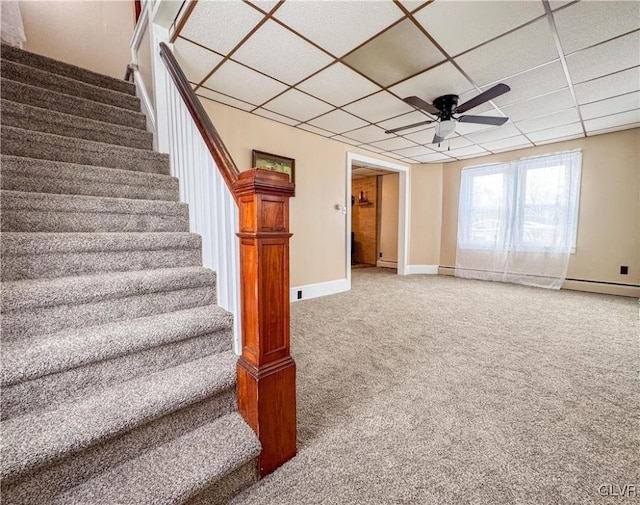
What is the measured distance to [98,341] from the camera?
1040mm

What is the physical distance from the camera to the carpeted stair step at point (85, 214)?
52.4 inches

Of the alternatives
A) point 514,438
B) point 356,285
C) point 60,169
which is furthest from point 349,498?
point 356,285

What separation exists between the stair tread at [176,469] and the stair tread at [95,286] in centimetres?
64

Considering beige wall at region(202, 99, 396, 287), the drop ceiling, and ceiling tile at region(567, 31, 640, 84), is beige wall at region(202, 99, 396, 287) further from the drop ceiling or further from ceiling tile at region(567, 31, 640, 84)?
ceiling tile at region(567, 31, 640, 84)

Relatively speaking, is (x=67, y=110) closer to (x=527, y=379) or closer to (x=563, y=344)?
(x=527, y=379)

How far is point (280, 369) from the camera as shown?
1.13 meters

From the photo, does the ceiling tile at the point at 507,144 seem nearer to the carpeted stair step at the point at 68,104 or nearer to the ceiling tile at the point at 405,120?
the ceiling tile at the point at 405,120

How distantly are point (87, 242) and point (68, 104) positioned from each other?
153cm

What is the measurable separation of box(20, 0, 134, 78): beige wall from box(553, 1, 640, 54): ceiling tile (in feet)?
15.1

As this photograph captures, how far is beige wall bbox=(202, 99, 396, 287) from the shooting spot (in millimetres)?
3361

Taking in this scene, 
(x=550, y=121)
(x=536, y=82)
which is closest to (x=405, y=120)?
(x=536, y=82)

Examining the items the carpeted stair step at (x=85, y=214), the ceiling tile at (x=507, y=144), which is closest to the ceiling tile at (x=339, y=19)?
the carpeted stair step at (x=85, y=214)

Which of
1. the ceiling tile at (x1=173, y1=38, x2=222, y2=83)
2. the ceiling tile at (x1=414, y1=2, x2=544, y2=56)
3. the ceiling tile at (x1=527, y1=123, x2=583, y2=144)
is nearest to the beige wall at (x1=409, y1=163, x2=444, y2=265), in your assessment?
the ceiling tile at (x1=527, y1=123, x2=583, y2=144)

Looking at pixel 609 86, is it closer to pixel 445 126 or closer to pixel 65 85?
pixel 445 126
